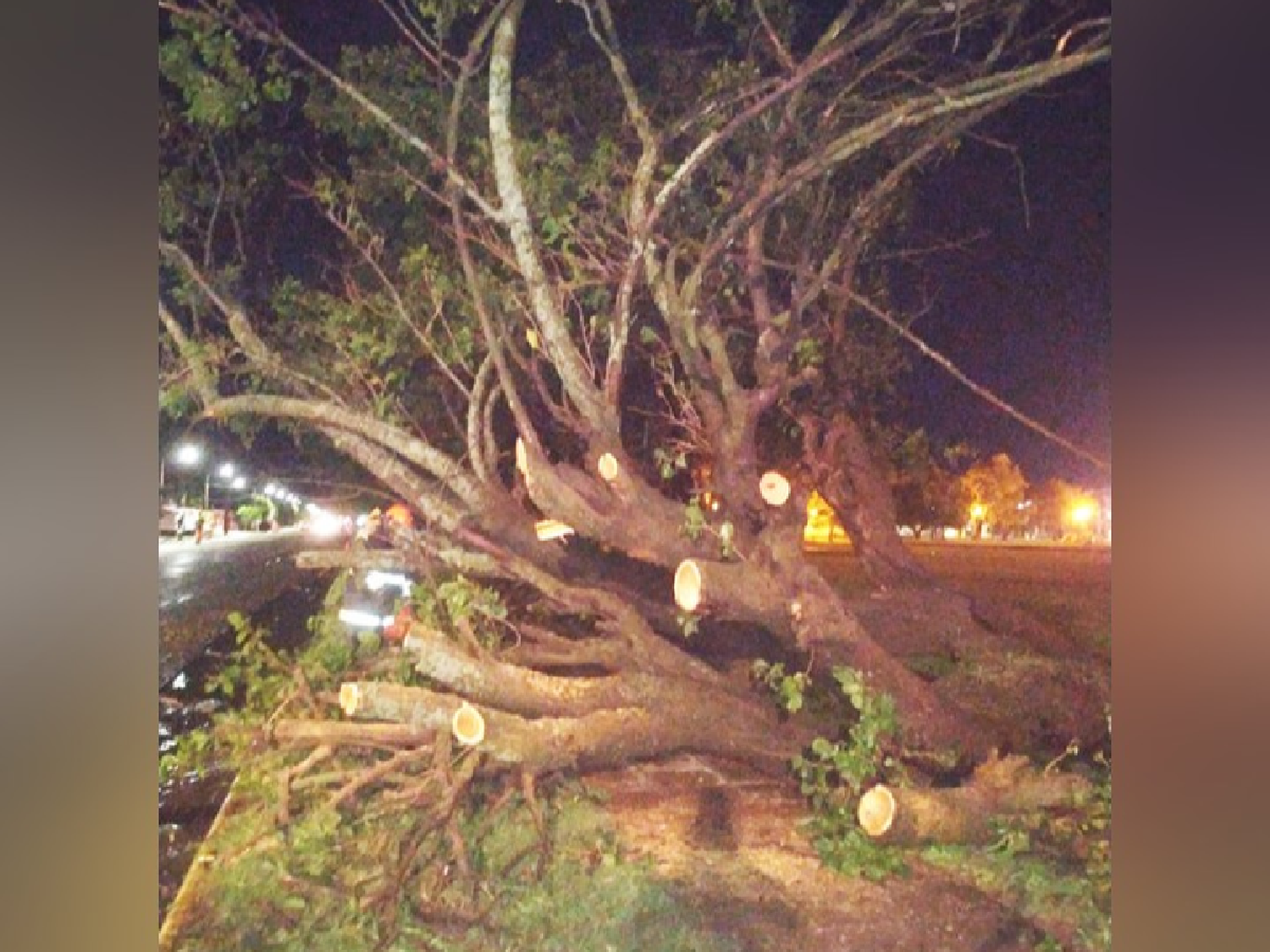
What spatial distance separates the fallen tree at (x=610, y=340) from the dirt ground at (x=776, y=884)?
123 mm

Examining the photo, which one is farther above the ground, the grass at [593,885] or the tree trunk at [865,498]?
the tree trunk at [865,498]

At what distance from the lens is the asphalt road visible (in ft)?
9.29

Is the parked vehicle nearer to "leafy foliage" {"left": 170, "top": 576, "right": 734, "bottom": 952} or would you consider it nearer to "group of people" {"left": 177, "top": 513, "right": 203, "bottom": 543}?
"leafy foliage" {"left": 170, "top": 576, "right": 734, "bottom": 952}

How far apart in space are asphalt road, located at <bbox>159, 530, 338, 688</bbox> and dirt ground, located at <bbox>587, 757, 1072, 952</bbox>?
111cm

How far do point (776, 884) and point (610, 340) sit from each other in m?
1.52

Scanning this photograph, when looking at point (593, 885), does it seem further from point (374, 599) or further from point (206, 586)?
point (206, 586)

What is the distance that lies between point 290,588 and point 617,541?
898 millimetres

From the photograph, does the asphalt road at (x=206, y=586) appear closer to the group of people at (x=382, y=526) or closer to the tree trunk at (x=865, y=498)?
the group of people at (x=382, y=526)

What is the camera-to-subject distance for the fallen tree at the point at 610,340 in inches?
109

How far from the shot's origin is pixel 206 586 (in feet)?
9.34

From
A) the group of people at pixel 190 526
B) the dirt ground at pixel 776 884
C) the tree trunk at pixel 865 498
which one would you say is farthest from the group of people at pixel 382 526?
the tree trunk at pixel 865 498

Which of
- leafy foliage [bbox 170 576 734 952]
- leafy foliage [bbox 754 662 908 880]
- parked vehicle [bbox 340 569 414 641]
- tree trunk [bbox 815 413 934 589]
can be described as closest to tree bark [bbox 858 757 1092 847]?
leafy foliage [bbox 754 662 908 880]
